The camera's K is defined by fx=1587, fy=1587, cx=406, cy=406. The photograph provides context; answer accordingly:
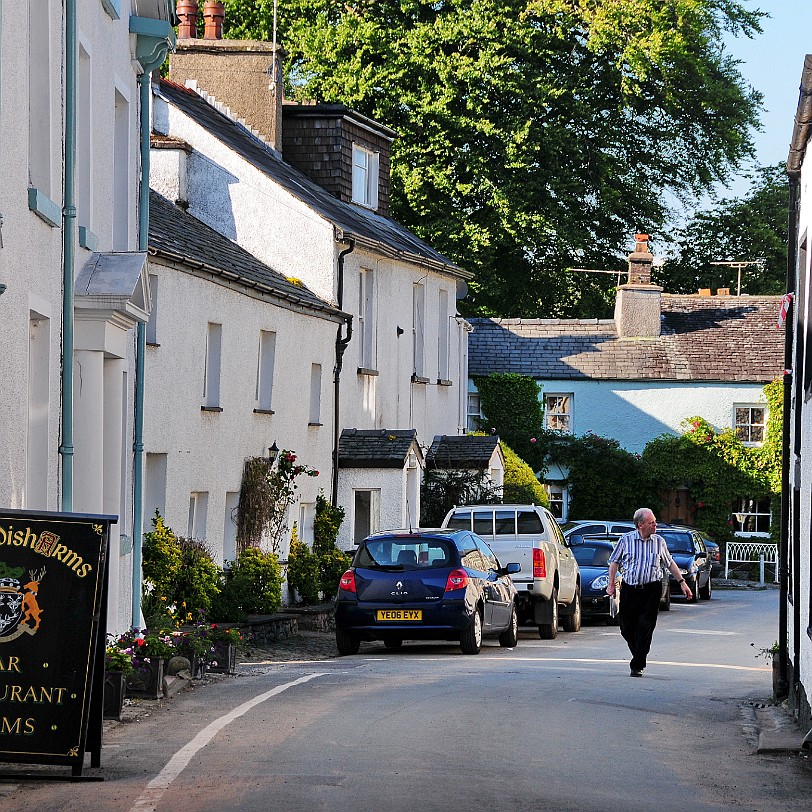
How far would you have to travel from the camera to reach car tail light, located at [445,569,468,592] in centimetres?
2011

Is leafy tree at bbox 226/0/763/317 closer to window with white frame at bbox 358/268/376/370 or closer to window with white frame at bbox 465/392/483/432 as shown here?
window with white frame at bbox 465/392/483/432

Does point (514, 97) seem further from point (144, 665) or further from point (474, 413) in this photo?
point (144, 665)

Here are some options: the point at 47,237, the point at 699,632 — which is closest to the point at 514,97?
the point at 699,632

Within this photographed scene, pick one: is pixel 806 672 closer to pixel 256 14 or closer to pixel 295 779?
pixel 295 779

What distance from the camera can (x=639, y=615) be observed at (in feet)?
56.0

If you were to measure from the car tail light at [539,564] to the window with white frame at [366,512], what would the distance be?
836 centimetres

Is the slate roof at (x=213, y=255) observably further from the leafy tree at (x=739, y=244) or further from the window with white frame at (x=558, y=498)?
the leafy tree at (x=739, y=244)

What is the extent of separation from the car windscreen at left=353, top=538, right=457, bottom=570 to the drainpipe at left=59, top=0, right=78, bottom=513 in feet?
21.9

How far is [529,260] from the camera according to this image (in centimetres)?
5206

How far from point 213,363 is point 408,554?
23.3 feet

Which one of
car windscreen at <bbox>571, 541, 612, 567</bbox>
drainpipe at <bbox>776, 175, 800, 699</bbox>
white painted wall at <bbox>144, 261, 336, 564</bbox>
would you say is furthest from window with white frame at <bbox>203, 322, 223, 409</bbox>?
drainpipe at <bbox>776, 175, 800, 699</bbox>

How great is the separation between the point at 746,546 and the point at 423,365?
15.1 meters

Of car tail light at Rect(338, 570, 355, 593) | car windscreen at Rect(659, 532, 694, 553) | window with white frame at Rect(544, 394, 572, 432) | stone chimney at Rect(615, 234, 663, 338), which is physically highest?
stone chimney at Rect(615, 234, 663, 338)

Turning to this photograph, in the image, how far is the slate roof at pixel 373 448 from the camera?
32.1m
